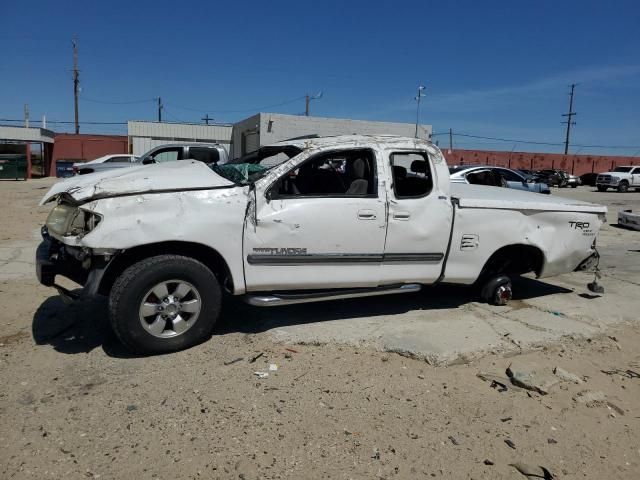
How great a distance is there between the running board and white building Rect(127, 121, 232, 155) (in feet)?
111

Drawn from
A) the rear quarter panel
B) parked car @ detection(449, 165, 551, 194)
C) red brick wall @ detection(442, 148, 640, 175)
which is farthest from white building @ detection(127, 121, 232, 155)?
the rear quarter panel

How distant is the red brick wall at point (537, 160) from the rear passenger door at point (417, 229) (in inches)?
1626

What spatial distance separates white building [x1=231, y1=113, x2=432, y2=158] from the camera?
80.0 ft

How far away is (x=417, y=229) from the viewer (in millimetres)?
4715

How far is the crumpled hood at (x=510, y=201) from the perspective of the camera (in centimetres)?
505

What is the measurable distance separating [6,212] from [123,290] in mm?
11281

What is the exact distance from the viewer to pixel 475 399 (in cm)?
351

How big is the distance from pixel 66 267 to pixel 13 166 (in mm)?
30199

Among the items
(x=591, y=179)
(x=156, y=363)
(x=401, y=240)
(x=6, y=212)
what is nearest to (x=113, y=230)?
(x=156, y=363)

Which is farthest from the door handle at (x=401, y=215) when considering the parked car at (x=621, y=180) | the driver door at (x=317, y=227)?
the parked car at (x=621, y=180)

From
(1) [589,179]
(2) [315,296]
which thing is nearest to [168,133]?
(1) [589,179]

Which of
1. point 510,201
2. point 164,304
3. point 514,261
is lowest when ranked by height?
point 164,304

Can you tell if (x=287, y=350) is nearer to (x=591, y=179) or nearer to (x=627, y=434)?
(x=627, y=434)

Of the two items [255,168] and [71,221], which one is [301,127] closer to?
[255,168]
